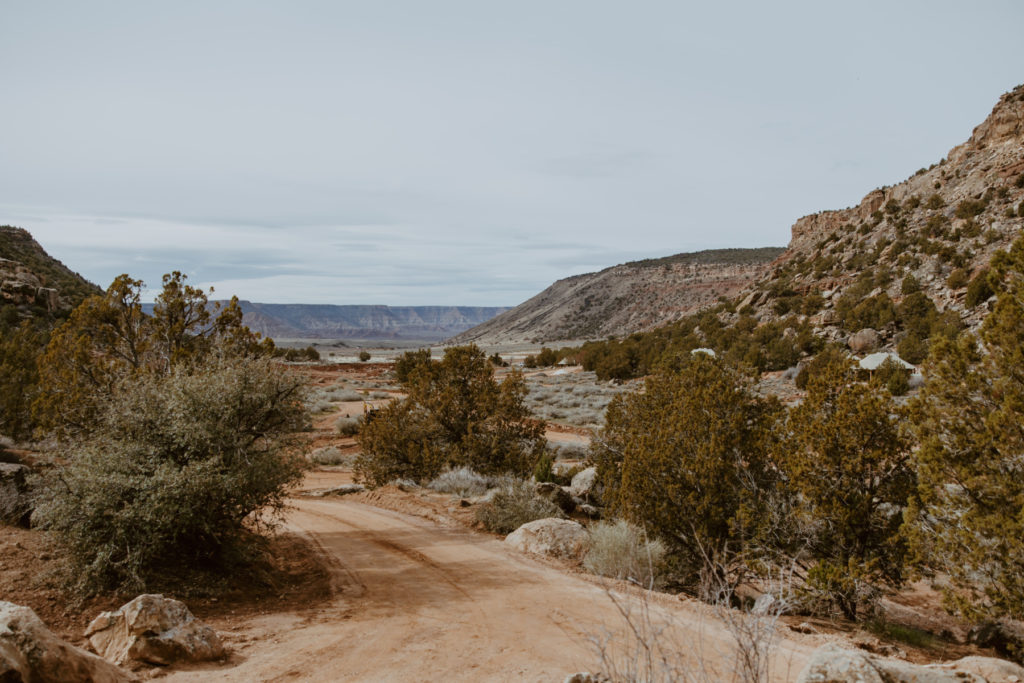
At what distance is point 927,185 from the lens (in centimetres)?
4697

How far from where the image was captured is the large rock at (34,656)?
4.22 metres

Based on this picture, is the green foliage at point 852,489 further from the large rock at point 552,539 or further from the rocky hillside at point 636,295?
the rocky hillside at point 636,295

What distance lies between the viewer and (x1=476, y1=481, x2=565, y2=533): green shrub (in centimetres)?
1237

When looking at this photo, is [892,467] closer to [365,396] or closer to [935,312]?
[935,312]

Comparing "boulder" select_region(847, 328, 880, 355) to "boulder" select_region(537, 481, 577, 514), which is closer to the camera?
"boulder" select_region(537, 481, 577, 514)

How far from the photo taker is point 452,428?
55.0 ft

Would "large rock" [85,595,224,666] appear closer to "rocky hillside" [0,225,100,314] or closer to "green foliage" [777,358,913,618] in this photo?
"green foliage" [777,358,913,618]

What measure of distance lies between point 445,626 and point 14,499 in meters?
7.00

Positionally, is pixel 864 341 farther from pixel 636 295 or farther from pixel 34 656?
pixel 636 295

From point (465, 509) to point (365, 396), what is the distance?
30.8m


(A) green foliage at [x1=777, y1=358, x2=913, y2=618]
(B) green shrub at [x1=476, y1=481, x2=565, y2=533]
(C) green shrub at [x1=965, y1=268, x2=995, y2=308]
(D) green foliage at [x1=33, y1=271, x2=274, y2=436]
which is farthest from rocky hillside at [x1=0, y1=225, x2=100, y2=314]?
(C) green shrub at [x1=965, y1=268, x2=995, y2=308]

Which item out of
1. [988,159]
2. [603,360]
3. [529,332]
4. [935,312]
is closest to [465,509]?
[935,312]

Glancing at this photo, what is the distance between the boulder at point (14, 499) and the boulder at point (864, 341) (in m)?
36.3

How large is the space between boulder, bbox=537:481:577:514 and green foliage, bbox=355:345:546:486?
1.84m
